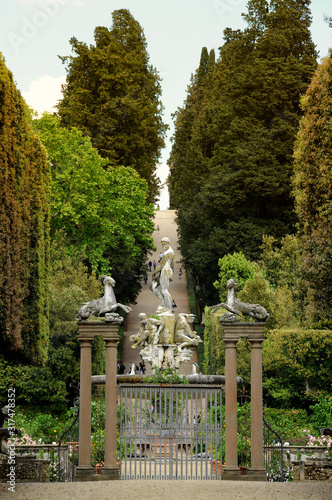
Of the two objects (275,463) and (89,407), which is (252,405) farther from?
(89,407)

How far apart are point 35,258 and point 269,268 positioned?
1699 centimetres

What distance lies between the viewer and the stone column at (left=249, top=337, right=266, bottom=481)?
1628cm

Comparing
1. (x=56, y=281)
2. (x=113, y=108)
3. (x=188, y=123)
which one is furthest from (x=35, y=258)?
(x=188, y=123)

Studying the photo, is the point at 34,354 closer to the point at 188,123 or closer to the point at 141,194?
the point at 141,194

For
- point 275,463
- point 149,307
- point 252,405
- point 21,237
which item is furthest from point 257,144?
point 252,405

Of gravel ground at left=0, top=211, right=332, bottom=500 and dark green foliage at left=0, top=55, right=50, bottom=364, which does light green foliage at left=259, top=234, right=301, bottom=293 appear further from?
gravel ground at left=0, top=211, right=332, bottom=500

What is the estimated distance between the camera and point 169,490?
14.6 meters

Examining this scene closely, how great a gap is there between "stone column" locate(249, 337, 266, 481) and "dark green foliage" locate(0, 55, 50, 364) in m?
11.0

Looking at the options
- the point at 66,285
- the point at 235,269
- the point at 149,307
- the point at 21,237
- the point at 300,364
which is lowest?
the point at 300,364

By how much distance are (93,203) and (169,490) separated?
27240 mm

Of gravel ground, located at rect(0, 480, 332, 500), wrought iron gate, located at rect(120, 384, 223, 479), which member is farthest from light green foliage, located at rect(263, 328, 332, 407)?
gravel ground, located at rect(0, 480, 332, 500)

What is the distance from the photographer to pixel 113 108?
47.1 metres

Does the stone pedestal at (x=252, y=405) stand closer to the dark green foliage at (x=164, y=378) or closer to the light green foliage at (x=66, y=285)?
the dark green foliage at (x=164, y=378)

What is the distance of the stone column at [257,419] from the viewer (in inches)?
641
